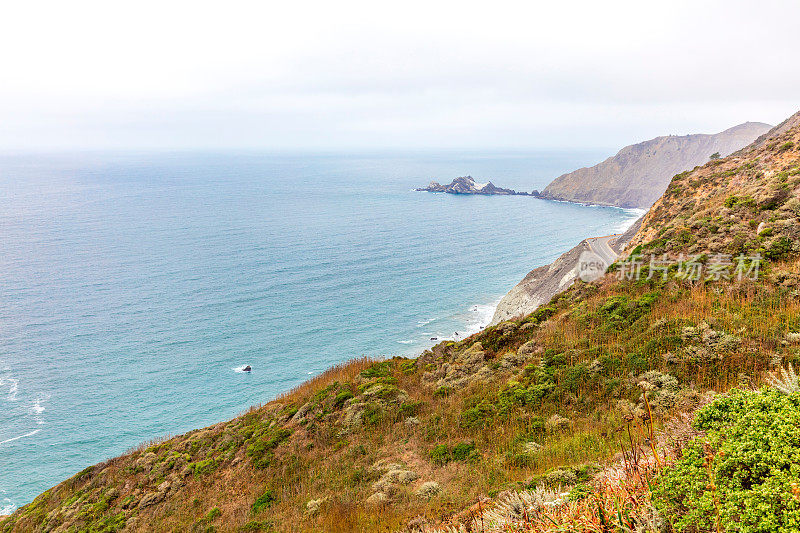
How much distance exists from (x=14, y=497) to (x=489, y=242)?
3503 inches

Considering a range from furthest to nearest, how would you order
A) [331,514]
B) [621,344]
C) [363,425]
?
[363,425], [621,344], [331,514]

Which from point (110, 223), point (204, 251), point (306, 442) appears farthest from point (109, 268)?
point (306, 442)

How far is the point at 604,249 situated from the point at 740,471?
68.1 m

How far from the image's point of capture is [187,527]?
1320 cm

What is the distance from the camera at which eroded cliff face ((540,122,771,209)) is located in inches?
6550

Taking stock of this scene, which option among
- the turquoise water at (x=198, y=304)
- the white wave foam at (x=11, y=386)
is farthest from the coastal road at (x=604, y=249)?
the white wave foam at (x=11, y=386)

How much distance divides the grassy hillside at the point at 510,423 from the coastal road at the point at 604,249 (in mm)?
36376

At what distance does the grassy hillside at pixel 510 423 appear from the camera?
8547 millimetres

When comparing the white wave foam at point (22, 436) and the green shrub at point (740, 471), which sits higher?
the green shrub at point (740, 471)

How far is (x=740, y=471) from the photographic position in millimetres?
3934

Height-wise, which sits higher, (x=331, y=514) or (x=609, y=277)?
(x=609, y=277)

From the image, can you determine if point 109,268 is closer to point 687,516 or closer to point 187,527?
point 187,527
